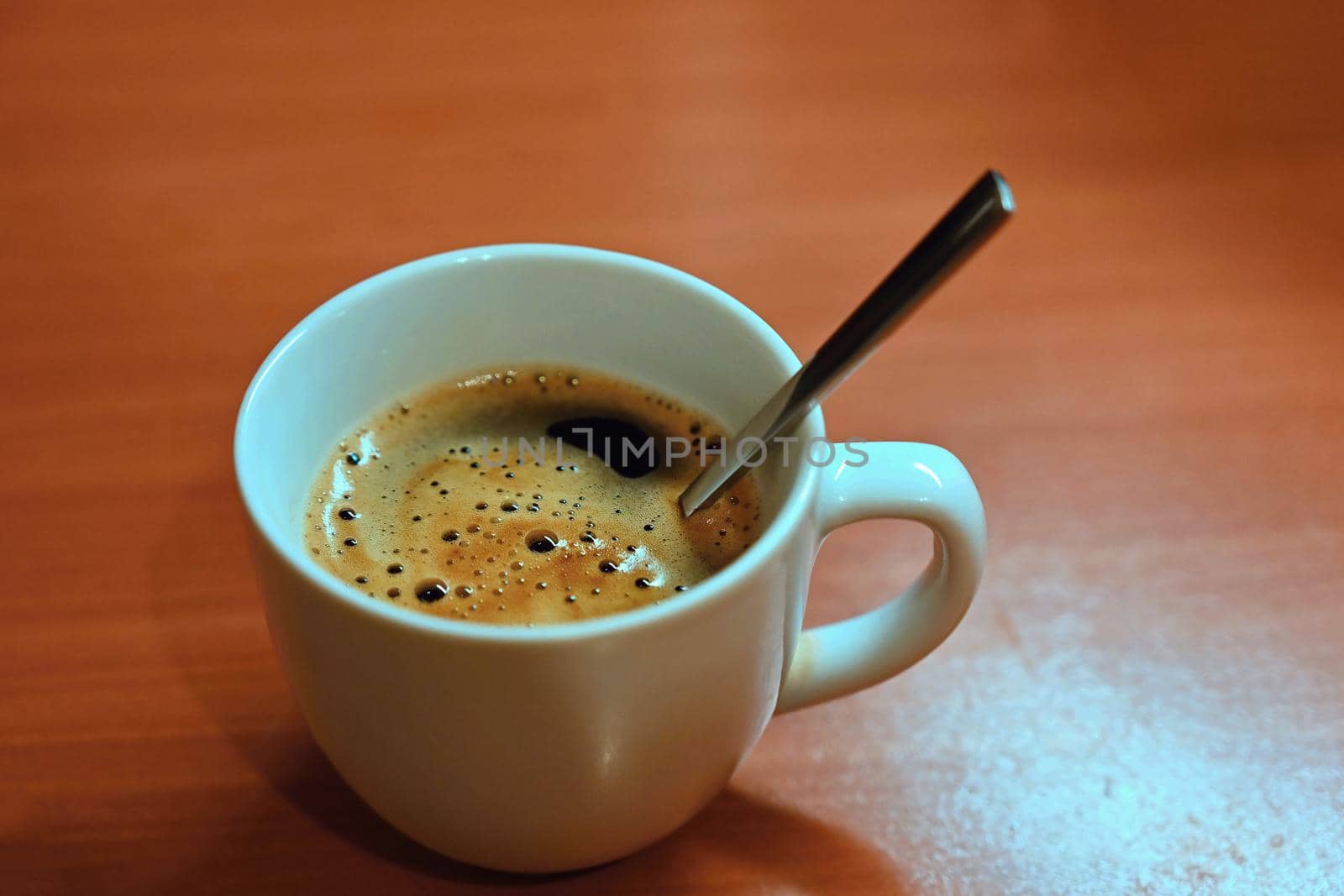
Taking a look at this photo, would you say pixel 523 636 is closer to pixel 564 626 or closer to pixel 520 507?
pixel 564 626

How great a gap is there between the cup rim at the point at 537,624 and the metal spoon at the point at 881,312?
2cm

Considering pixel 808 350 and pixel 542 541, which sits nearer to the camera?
pixel 542 541

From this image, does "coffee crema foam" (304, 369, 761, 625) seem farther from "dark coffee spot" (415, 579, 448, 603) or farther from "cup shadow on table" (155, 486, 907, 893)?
"cup shadow on table" (155, 486, 907, 893)

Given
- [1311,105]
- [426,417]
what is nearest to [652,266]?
[426,417]

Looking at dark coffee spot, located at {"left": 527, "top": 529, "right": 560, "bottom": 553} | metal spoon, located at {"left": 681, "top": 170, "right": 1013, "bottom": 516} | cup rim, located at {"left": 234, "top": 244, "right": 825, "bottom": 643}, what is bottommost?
dark coffee spot, located at {"left": 527, "top": 529, "right": 560, "bottom": 553}

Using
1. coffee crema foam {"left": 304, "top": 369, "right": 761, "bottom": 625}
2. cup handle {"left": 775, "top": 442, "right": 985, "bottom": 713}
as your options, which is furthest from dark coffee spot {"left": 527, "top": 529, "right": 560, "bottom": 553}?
cup handle {"left": 775, "top": 442, "right": 985, "bottom": 713}

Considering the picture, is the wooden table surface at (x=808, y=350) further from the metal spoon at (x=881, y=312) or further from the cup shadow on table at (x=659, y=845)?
the metal spoon at (x=881, y=312)

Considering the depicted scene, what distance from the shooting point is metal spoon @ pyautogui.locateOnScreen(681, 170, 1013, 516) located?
1.22 ft

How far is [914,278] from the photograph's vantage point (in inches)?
15.7

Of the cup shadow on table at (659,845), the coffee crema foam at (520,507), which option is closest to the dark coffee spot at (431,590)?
the coffee crema foam at (520,507)

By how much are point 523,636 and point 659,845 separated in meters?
0.21

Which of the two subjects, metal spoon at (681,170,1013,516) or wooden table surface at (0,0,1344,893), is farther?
wooden table surface at (0,0,1344,893)

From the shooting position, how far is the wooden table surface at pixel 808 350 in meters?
0.58

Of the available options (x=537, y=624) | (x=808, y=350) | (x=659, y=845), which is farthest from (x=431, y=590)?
(x=808, y=350)
